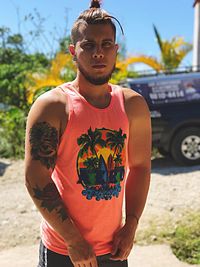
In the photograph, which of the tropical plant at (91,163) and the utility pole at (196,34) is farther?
the utility pole at (196,34)

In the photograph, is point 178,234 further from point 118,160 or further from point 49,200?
point 49,200

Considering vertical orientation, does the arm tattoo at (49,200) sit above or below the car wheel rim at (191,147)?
above

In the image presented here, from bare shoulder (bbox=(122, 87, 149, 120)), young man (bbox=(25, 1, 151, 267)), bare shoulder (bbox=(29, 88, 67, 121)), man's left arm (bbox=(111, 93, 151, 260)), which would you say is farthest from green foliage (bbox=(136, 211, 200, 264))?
bare shoulder (bbox=(29, 88, 67, 121))

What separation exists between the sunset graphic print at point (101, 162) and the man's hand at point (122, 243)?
18 centimetres

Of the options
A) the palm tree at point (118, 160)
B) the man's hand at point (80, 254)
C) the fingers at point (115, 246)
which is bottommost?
the fingers at point (115, 246)

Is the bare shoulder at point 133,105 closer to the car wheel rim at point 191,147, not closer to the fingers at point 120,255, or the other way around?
the fingers at point 120,255

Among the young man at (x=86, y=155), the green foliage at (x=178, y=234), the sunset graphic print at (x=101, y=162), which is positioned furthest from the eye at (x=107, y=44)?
the green foliage at (x=178, y=234)

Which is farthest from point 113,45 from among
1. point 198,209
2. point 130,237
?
point 198,209

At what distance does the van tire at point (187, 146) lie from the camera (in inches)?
306

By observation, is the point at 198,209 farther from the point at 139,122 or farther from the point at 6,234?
the point at 139,122

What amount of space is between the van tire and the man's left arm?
5.93m

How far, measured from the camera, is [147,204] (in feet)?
18.0

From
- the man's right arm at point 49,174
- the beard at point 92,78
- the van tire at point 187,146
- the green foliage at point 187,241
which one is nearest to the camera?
the man's right arm at point 49,174

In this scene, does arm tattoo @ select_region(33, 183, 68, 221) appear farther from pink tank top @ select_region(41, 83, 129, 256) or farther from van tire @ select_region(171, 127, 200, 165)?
van tire @ select_region(171, 127, 200, 165)
